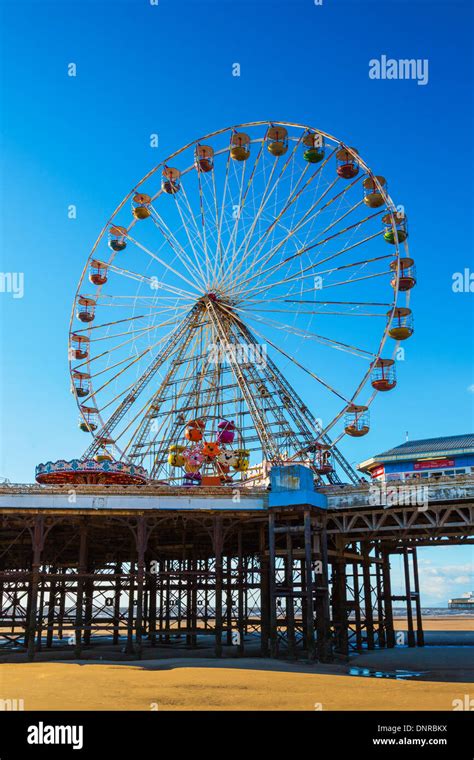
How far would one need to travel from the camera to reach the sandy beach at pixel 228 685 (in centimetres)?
1881

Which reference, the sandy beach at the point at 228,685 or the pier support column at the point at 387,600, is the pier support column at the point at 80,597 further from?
the pier support column at the point at 387,600

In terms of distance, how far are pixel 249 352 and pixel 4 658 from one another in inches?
953

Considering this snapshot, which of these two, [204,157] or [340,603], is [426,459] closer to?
[340,603]

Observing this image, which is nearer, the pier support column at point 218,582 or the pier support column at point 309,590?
the pier support column at point 309,590

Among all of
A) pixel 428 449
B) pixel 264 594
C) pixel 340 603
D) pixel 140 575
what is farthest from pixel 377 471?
pixel 140 575

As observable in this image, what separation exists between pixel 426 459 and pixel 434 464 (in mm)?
676

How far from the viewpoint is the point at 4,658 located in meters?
33.7

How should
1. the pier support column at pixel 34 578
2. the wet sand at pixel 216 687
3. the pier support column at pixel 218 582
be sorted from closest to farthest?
the wet sand at pixel 216 687, the pier support column at pixel 34 578, the pier support column at pixel 218 582

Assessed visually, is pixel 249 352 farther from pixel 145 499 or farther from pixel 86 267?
pixel 145 499

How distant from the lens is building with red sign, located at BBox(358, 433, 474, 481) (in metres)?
46.6

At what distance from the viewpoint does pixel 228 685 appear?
22.3 metres

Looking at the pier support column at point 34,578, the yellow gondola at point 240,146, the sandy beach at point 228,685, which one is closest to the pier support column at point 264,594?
the sandy beach at point 228,685

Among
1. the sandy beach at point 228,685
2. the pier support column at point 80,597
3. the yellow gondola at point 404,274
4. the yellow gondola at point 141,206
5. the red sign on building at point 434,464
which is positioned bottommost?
the sandy beach at point 228,685

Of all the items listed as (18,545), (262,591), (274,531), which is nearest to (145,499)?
(274,531)
